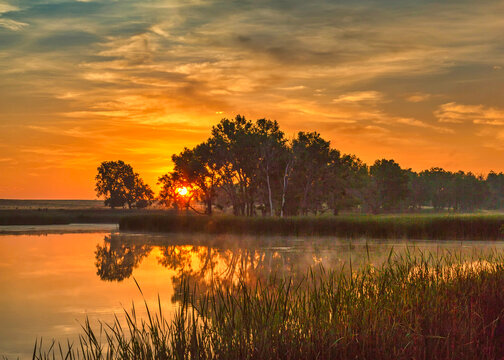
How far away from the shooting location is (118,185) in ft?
356

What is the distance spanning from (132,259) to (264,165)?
136ft

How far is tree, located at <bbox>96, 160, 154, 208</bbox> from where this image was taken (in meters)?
107

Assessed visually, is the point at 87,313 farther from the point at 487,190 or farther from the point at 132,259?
the point at 487,190

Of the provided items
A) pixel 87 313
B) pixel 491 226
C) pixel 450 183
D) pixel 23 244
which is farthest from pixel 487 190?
pixel 87 313

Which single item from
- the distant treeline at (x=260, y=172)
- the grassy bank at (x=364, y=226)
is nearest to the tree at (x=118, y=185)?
the distant treeline at (x=260, y=172)

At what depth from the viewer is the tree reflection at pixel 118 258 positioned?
20.6 m

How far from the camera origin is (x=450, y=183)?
14500 cm

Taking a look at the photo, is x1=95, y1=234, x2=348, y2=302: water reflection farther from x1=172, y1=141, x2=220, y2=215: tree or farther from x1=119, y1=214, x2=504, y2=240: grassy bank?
x1=172, y1=141, x2=220, y2=215: tree

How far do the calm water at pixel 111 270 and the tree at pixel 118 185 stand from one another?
236 feet

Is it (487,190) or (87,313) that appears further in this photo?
(487,190)

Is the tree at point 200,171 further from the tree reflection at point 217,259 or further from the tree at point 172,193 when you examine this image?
the tree reflection at point 217,259

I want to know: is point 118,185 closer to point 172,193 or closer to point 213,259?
point 172,193

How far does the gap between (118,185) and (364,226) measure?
264ft

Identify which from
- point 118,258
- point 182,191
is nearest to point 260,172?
point 182,191
